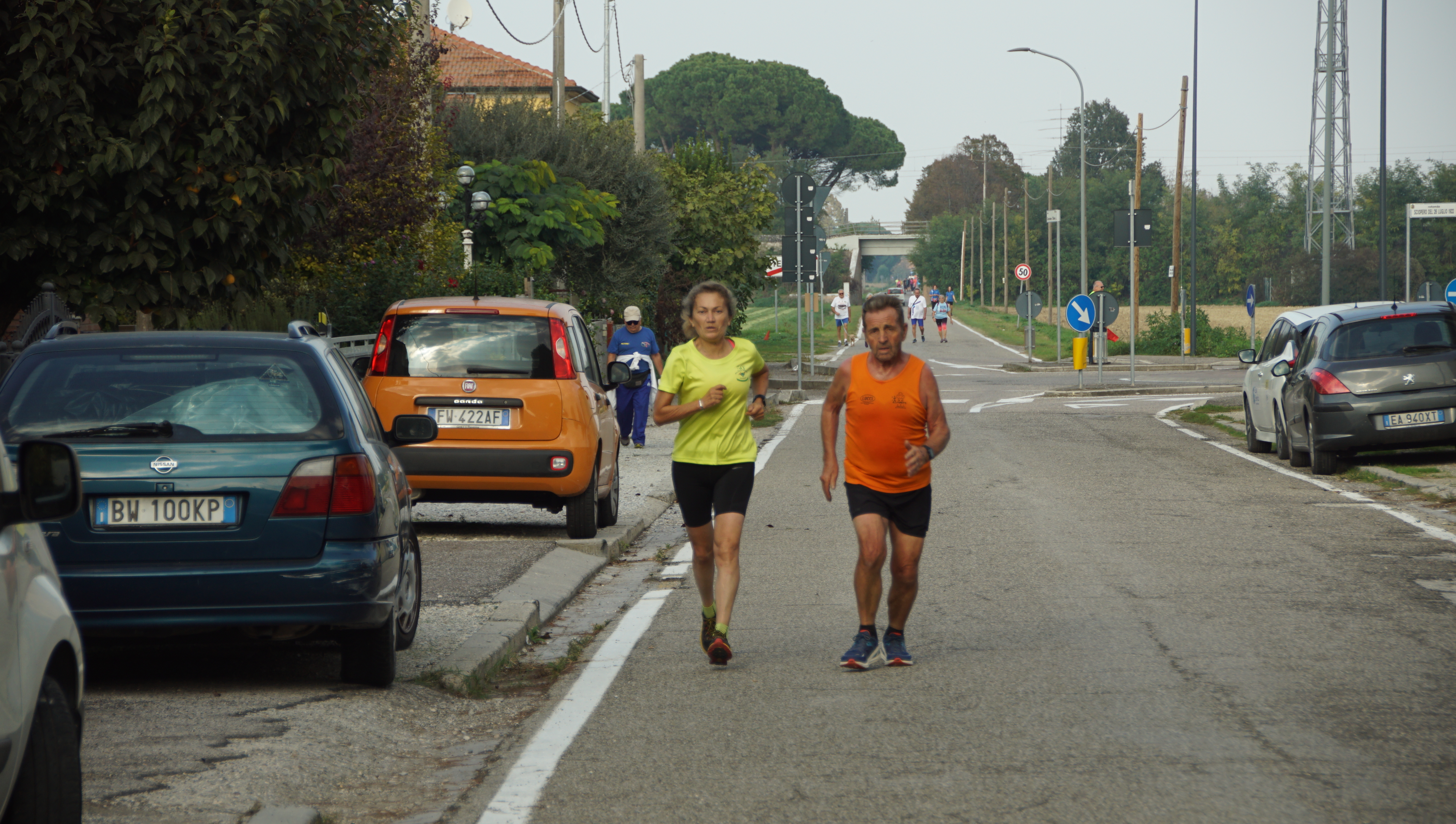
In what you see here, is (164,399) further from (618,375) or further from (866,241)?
(866,241)

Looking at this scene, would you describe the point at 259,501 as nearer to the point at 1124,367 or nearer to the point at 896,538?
the point at 896,538

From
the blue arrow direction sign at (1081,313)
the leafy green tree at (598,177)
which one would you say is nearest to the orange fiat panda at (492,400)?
the leafy green tree at (598,177)

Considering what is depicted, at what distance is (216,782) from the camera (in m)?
5.09

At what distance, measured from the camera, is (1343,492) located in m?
14.2

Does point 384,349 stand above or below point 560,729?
above

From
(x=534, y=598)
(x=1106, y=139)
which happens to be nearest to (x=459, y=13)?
(x=534, y=598)

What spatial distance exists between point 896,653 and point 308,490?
8.43ft

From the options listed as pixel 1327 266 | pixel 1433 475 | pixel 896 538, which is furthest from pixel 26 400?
pixel 1327 266

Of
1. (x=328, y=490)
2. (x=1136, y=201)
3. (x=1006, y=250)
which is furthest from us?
(x=1006, y=250)

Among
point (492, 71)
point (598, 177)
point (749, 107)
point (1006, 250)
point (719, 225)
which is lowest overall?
point (719, 225)

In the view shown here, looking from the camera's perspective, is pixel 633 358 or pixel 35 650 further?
pixel 633 358

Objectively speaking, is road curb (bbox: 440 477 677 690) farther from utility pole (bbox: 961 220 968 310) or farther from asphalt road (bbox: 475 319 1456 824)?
utility pole (bbox: 961 220 968 310)

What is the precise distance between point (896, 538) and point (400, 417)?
8.04 feet

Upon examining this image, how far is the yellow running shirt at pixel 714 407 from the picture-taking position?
23.7 ft
